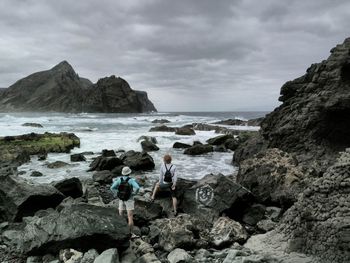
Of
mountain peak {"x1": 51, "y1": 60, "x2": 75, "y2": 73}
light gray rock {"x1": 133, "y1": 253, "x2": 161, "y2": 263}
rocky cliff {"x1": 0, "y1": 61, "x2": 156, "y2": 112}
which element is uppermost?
mountain peak {"x1": 51, "y1": 60, "x2": 75, "y2": 73}

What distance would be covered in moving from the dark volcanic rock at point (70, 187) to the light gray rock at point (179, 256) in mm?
6231

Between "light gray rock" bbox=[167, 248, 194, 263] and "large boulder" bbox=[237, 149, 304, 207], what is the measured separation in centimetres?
396

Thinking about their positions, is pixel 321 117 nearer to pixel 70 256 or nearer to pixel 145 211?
pixel 145 211

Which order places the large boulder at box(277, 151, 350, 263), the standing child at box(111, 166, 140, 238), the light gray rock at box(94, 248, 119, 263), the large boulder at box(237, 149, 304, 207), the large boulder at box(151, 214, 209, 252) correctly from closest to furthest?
the large boulder at box(277, 151, 350, 263), the light gray rock at box(94, 248, 119, 263), the large boulder at box(151, 214, 209, 252), the standing child at box(111, 166, 140, 238), the large boulder at box(237, 149, 304, 207)

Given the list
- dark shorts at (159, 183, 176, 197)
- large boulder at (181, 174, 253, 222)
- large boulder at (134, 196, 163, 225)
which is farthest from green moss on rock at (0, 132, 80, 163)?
large boulder at (181, 174, 253, 222)

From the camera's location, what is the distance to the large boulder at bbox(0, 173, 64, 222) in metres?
10.2

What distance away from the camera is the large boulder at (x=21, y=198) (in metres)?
10.2

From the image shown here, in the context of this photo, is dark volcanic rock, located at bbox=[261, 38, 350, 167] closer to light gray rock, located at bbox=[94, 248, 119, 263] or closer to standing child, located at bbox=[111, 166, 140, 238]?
standing child, located at bbox=[111, 166, 140, 238]

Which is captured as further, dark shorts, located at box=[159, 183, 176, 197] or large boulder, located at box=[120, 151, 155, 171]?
large boulder, located at box=[120, 151, 155, 171]

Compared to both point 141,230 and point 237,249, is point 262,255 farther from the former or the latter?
point 141,230

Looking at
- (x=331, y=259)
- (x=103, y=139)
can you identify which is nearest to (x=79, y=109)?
(x=103, y=139)

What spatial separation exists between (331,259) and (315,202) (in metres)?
1.13

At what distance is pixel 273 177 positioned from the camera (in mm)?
12461

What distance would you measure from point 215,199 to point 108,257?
436cm
